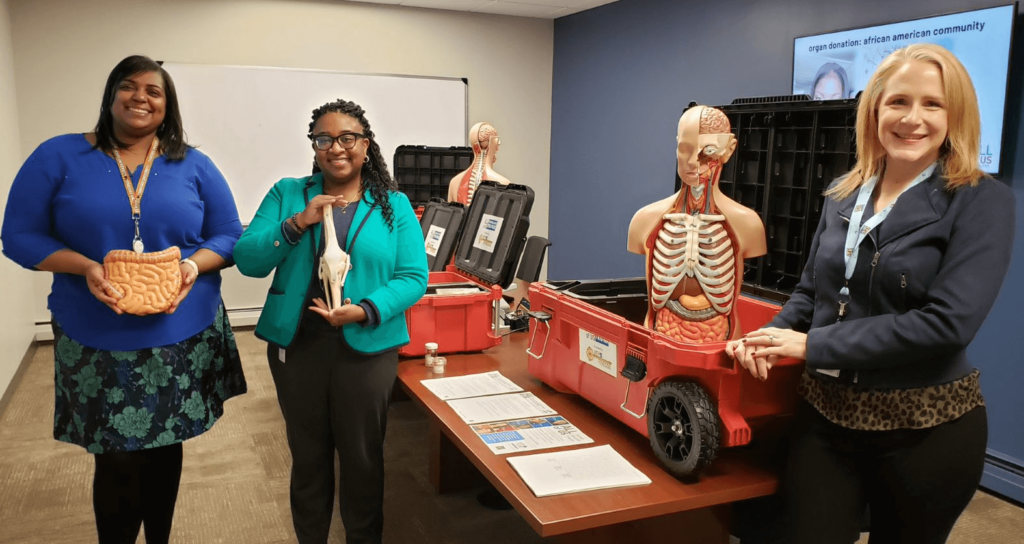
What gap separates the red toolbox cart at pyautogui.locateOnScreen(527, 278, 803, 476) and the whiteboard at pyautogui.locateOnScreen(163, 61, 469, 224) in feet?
11.4

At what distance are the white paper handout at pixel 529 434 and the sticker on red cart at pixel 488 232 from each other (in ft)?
3.44

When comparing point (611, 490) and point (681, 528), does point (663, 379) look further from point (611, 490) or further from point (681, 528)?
point (681, 528)

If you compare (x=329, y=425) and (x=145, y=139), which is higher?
(x=145, y=139)

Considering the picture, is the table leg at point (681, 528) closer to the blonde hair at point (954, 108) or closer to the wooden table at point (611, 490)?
the wooden table at point (611, 490)

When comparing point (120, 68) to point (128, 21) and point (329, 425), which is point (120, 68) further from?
point (128, 21)

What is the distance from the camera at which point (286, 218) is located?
70.9 inches

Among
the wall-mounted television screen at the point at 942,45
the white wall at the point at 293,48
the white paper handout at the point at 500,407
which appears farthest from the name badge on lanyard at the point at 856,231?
the white wall at the point at 293,48

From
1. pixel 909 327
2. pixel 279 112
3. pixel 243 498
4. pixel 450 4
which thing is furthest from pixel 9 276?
pixel 909 327

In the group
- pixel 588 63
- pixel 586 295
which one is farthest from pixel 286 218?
pixel 588 63

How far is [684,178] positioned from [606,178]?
3.97 metres

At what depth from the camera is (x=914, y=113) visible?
1.31m

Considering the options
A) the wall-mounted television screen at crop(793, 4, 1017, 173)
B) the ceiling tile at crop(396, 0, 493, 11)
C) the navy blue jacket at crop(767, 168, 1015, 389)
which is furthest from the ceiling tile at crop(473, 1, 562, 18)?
the navy blue jacket at crop(767, 168, 1015, 389)

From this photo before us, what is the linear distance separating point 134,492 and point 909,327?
1781 millimetres

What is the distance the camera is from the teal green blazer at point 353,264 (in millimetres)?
1764
